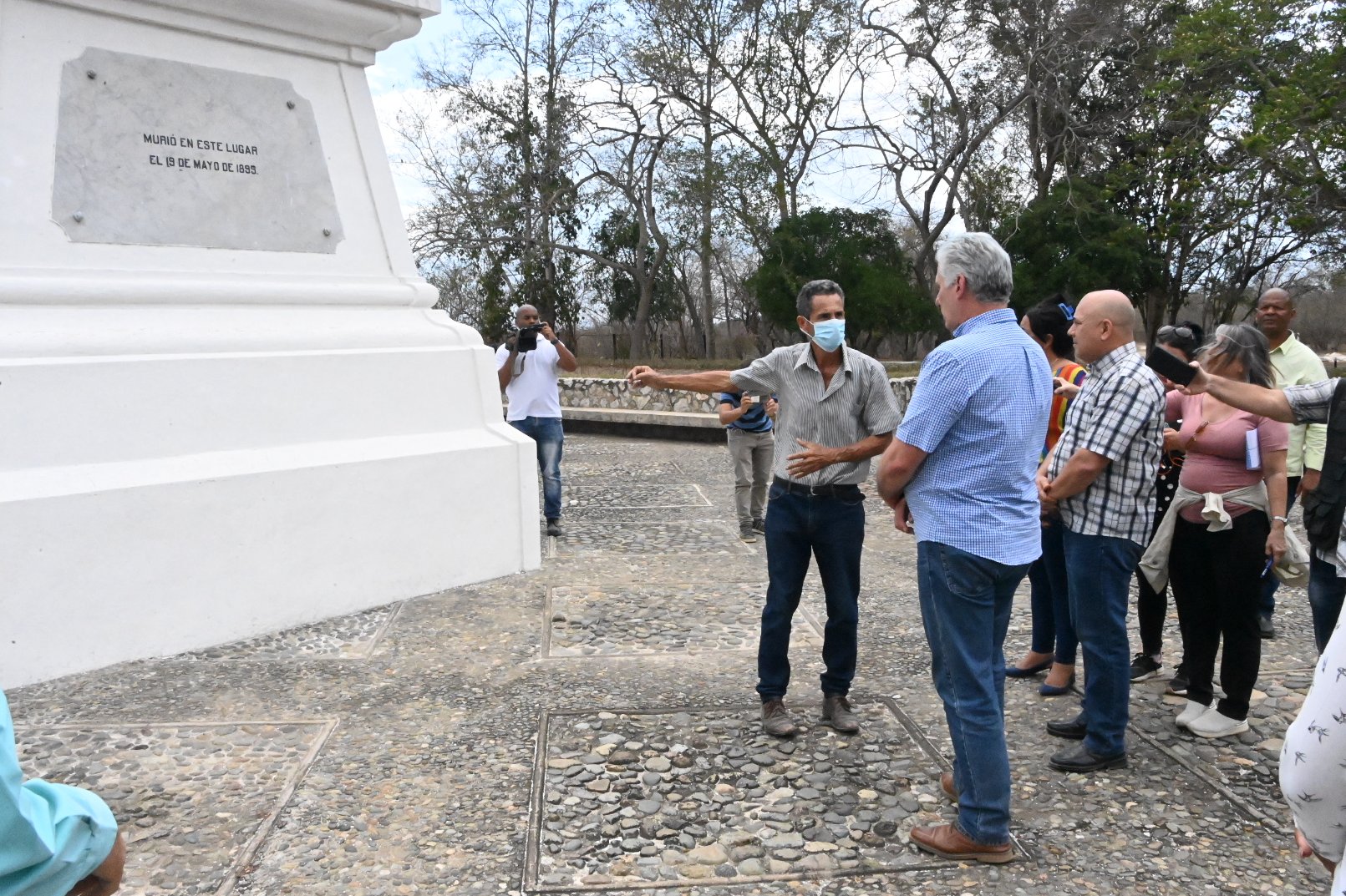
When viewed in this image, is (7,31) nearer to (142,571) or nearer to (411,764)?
(142,571)

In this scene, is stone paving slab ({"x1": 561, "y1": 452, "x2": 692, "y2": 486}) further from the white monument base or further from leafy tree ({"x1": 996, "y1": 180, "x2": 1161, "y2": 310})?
leafy tree ({"x1": 996, "y1": 180, "x2": 1161, "y2": 310})

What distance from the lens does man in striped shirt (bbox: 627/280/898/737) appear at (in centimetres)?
366

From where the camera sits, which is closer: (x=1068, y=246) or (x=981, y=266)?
(x=981, y=266)

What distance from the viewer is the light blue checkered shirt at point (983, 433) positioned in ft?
9.23

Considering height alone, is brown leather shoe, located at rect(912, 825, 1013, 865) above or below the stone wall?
below

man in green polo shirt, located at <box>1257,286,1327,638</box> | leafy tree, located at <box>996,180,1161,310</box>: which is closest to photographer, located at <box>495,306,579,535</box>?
man in green polo shirt, located at <box>1257,286,1327,638</box>

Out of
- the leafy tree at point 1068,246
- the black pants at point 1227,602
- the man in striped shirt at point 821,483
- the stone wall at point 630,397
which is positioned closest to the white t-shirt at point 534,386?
the man in striped shirt at point 821,483

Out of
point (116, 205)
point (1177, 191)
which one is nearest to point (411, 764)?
point (116, 205)

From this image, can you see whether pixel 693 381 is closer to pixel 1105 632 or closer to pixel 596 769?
pixel 596 769

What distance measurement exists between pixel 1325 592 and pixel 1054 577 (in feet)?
3.60

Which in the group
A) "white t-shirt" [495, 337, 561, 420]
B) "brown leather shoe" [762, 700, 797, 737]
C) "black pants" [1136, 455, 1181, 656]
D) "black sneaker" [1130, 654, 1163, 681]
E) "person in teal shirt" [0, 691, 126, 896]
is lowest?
"black sneaker" [1130, 654, 1163, 681]

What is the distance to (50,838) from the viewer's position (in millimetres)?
1298

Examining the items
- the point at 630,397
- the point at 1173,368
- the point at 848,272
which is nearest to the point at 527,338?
the point at 1173,368

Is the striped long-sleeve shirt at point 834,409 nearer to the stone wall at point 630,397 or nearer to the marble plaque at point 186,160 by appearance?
the marble plaque at point 186,160
